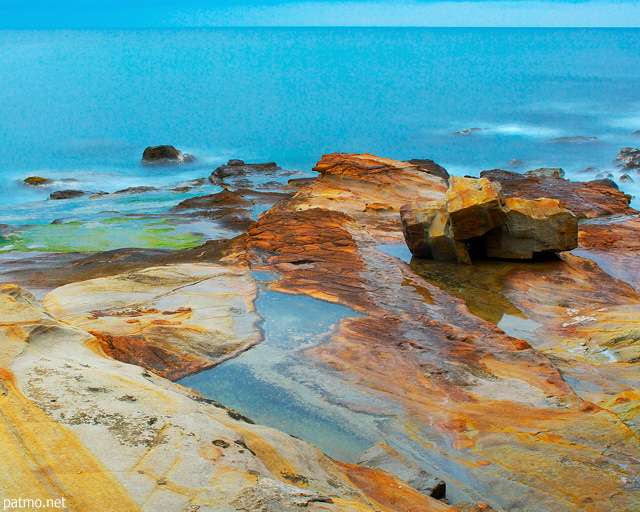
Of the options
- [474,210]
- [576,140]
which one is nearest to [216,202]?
[474,210]

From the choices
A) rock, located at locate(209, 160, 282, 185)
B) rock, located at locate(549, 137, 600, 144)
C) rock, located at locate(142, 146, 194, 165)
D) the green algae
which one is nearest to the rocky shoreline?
the green algae

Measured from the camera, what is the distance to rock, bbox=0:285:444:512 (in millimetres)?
3816

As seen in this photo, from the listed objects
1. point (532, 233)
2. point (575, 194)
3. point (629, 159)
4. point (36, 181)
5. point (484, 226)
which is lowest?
point (36, 181)

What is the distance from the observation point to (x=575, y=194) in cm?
1852

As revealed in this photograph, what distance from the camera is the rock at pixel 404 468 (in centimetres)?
526

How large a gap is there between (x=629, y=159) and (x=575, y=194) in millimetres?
11940

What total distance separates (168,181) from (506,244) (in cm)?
1990

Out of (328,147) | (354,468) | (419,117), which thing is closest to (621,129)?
(419,117)

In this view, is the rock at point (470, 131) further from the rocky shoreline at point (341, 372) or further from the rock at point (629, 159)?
the rocky shoreline at point (341, 372)

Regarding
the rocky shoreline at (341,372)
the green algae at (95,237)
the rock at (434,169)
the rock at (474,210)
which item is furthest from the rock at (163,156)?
the rock at (474,210)

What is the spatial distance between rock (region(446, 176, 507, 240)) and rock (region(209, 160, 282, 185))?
14629 millimetres

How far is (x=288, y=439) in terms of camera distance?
17.6 feet

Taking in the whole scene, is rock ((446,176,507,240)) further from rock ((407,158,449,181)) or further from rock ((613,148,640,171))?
rock ((613,148,640,171))

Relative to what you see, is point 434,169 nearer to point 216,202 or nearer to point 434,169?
point 434,169
